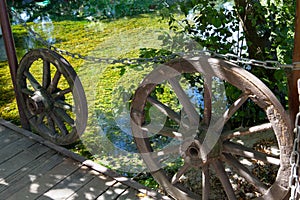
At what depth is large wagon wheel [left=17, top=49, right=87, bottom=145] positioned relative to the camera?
3068mm

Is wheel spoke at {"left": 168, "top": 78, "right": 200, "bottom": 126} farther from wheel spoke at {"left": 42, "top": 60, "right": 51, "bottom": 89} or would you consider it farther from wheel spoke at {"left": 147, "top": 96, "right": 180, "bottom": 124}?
wheel spoke at {"left": 42, "top": 60, "right": 51, "bottom": 89}

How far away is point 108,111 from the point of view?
4496 mm

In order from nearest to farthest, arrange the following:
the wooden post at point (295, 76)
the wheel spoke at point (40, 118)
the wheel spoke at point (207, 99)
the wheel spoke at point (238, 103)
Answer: the wooden post at point (295, 76), the wheel spoke at point (238, 103), the wheel spoke at point (207, 99), the wheel spoke at point (40, 118)

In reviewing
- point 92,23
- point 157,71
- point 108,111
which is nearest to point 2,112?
point 108,111

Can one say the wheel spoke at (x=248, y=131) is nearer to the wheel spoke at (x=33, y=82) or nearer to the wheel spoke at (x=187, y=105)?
the wheel spoke at (x=187, y=105)

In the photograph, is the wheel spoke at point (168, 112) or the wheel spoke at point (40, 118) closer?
the wheel spoke at point (168, 112)

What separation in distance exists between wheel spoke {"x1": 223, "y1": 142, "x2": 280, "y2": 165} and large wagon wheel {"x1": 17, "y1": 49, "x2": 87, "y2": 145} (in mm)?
1167

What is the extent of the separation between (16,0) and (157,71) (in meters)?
8.25

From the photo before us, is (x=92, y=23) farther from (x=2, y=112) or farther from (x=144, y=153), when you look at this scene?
(x=144, y=153)

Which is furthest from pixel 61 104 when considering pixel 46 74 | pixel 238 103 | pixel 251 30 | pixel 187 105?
pixel 251 30

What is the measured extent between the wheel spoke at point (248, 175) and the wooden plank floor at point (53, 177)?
645 mm

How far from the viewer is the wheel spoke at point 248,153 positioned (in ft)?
7.35

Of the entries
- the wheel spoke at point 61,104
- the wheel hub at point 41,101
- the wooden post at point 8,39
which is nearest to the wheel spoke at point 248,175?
the wheel spoke at point 61,104

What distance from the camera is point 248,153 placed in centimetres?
233
